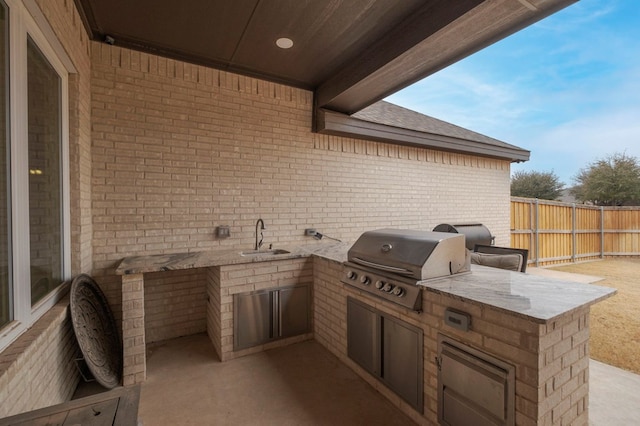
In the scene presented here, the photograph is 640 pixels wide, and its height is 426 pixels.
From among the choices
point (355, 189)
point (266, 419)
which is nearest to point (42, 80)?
point (266, 419)

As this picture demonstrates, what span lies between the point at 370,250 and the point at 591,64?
2903 cm

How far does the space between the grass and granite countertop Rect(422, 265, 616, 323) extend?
1.94 m

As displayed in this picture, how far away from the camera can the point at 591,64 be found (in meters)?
20.6

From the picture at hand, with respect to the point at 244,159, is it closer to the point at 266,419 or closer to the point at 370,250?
the point at 370,250

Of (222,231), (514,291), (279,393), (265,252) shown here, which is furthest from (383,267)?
(222,231)

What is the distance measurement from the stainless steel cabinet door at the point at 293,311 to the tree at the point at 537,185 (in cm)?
2053

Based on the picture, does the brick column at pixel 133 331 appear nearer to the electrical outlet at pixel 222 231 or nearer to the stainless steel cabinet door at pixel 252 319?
the stainless steel cabinet door at pixel 252 319

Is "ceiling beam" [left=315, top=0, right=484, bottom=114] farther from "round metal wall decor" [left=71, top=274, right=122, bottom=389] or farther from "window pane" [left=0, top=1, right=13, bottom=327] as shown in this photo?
"round metal wall decor" [left=71, top=274, right=122, bottom=389]

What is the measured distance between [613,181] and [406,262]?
17.3 m

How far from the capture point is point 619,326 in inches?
147

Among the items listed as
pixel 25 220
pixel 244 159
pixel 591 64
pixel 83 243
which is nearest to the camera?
pixel 25 220

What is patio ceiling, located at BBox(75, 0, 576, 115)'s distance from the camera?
2.39 metres

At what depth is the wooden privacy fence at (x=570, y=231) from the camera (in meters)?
7.74

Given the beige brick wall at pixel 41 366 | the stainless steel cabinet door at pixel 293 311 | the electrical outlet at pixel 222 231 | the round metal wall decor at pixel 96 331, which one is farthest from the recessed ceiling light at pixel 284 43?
the beige brick wall at pixel 41 366
